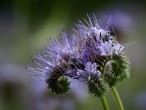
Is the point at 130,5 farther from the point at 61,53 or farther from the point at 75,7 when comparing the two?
the point at 61,53

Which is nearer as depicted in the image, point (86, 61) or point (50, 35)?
point (86, 61)

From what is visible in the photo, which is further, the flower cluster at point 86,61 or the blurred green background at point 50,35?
the blurred green background at point 50,35

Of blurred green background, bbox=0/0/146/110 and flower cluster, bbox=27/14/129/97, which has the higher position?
blurred green background, bbox=0/0/146/110

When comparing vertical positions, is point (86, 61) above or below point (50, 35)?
below

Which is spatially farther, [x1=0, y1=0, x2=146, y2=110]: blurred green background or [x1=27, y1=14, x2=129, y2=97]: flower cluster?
[x1=0, y1=0, x2=146, y2=110]: blurred green background
